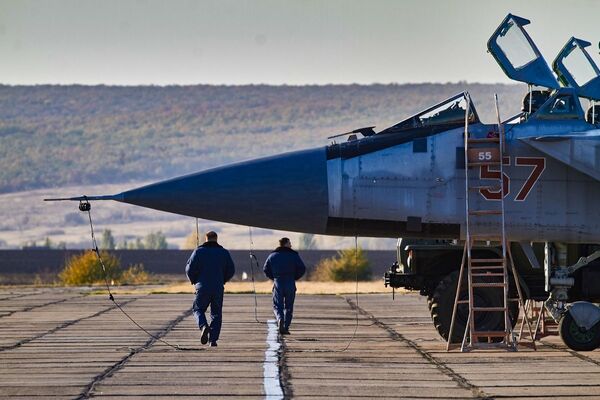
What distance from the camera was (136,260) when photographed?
242 ft

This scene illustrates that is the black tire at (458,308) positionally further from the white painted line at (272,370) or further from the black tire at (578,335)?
the white painted line at (272,370)

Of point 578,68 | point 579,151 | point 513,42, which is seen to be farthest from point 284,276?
point 579,151

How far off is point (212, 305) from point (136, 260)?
179 feet

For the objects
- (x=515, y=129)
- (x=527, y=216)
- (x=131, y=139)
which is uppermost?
(x=131, y=139)

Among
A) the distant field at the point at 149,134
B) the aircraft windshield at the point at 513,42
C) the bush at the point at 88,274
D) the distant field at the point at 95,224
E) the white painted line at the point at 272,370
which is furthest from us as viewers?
the distant field at the point at 149,134

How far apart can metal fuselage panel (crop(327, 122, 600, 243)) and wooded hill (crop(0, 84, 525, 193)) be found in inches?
4608

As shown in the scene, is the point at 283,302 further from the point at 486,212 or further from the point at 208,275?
the point at 486,212

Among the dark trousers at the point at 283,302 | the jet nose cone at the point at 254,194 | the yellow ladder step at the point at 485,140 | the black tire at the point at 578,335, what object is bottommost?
the black tire at the point at 578,335

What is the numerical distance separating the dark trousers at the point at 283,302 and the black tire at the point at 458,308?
3.35 m

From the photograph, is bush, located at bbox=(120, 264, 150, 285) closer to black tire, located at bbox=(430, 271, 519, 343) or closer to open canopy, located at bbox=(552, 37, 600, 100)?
black tire, located at bbox=(430, 271, 519, 343)

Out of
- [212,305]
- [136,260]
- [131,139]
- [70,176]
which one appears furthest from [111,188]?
[212,305]

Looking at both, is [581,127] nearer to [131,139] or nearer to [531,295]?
[531,295]

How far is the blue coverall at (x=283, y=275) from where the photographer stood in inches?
904

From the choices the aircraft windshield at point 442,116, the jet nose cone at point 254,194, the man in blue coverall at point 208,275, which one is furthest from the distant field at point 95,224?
the jet nose cone at point 254,194
